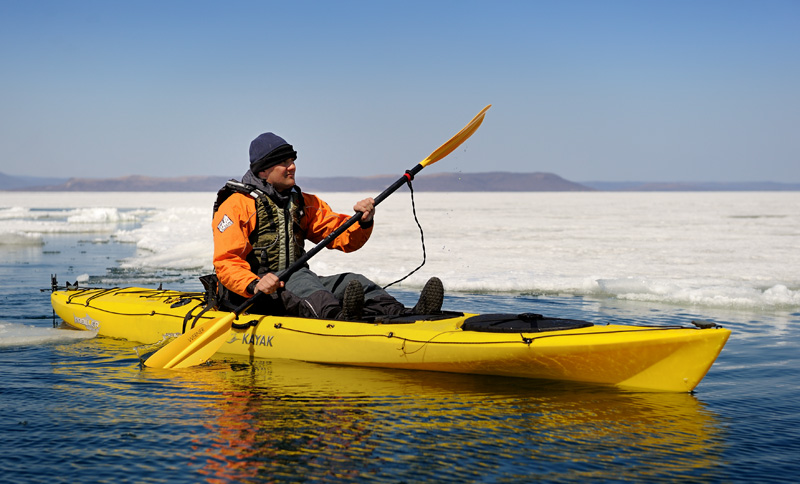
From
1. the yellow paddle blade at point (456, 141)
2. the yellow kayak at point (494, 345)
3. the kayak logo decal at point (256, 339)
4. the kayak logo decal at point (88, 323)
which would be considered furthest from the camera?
the kayak logo decal at point (88, 323)

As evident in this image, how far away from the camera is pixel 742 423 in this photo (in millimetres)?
3824

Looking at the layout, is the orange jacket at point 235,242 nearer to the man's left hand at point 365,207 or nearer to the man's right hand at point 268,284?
the man's right hand at point 268,284

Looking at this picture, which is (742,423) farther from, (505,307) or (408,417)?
(505,307)

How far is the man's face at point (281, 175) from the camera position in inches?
199

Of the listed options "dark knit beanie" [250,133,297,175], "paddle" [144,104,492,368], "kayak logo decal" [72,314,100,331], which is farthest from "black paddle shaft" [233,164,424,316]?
"kayak logo decal" [72,314,100,331]

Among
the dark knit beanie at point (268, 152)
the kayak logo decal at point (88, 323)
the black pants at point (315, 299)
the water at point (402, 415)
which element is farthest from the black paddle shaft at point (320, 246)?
the kayak logo decal at point (88, 323)

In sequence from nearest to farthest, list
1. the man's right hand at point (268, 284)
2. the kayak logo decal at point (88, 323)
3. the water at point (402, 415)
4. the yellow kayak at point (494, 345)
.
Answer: the water at point (402, 415)
the yellow kayak at point (494, 345)
the man's right hand at point (268, 284)
the kayak logo decal at point (88, 323)

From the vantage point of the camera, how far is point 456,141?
18.6 feet

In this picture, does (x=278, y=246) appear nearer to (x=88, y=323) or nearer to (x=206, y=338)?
(x=206, y=338)

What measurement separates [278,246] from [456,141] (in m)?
1.56

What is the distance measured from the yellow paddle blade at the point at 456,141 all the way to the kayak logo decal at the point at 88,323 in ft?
10.1

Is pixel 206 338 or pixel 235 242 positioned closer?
pixel 235 242

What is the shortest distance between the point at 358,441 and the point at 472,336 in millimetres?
1284

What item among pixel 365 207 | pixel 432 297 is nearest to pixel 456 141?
pixel 365 207
